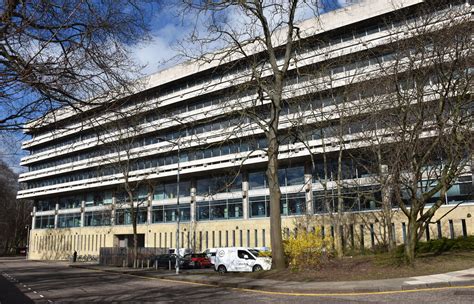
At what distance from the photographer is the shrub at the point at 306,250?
19.6 m

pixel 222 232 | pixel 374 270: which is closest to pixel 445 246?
pixel 374 270

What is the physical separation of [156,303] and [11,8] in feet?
32.9

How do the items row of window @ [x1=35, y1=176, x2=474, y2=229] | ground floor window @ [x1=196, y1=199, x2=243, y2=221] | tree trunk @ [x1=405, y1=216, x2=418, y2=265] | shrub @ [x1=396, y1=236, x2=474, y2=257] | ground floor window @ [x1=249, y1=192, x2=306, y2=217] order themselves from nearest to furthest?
tree trunk @ [x1=405, y1=216, x2=418, y2=265] < shrub @ [x1=396, y1=236, x2=474, y2=257] < row of window @ [x1=35, y1=176, x2=474, y2=229] < ground floor window @ [x1=249, y1=192, x2=306, y2=217] < ground floor window @ [x1=196, y1=199, x2=243, y2=221]

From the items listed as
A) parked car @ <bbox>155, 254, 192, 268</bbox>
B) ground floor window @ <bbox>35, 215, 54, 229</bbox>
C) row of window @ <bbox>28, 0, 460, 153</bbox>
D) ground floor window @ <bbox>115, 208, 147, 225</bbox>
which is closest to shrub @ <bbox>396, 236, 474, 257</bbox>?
row of window @ <bbox>28, 0, 460, 153</bbox>

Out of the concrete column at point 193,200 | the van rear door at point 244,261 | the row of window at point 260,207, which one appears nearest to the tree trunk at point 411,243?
the van rear door at point 244,261

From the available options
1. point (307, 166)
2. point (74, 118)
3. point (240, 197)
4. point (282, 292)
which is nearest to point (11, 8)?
point (74, 118)

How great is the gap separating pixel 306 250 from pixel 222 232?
1142 inches

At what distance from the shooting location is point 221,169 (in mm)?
47656

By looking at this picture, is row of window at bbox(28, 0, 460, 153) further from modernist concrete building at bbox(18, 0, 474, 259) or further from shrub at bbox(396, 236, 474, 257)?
shrub at bbox(396, 236, 474, 257)

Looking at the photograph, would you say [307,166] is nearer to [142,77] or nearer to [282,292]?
[282,292]

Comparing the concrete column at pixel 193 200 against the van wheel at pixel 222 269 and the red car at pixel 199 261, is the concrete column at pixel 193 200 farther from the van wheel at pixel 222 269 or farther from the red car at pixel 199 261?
the van wheel at pixel 222 269

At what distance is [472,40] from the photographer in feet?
59.0

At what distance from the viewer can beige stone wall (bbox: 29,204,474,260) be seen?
35375 mm

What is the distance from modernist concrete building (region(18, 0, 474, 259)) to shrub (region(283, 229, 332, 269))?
597 cm
